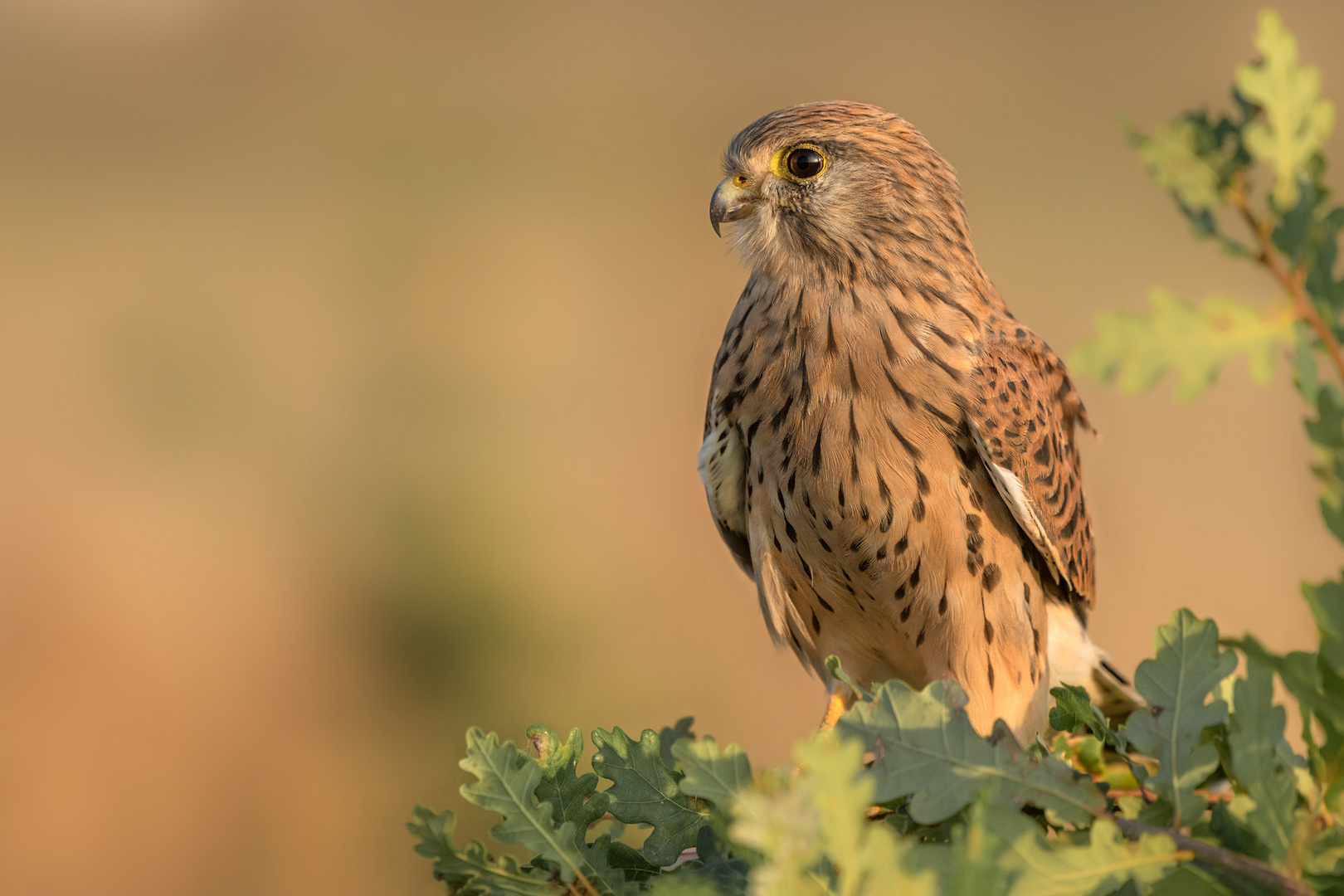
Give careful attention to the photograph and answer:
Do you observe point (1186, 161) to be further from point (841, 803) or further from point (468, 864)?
point (468, 864)

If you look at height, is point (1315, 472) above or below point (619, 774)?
above

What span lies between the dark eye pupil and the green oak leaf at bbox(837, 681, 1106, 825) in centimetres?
177

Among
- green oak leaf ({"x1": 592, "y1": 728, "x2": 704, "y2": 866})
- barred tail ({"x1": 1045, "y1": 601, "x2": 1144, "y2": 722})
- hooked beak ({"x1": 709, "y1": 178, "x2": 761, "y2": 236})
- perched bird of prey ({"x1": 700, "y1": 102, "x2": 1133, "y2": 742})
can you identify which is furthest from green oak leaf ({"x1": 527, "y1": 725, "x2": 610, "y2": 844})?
barred tail ({"x1": 1045, "y1": 601, "x2": 1144, "y2": 722})

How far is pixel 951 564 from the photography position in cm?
218

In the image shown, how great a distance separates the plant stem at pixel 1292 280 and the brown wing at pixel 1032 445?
5.20 ft

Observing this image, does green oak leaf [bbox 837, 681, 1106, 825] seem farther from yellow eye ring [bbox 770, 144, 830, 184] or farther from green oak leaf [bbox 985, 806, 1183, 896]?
yellow eye ring [bbox 770, 144, 830, 184]

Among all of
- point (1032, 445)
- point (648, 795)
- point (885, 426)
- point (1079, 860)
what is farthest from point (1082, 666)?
point (1079, 860)

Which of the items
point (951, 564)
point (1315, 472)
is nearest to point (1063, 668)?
point (951, 564)

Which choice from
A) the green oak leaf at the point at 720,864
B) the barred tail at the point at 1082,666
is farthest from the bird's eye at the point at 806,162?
the green oak leaf at the point at 720,864

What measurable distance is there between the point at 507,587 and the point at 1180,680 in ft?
15.7

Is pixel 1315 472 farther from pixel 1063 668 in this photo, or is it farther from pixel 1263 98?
pixel 1063 668

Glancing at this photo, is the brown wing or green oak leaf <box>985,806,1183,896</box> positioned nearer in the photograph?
green oak leaf <box>985,806,1183,896</box>

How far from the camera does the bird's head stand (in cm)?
222

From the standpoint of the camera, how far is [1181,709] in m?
0.71
